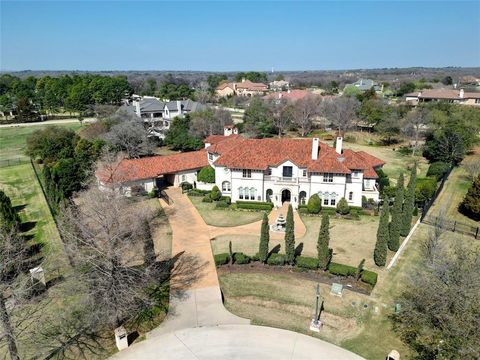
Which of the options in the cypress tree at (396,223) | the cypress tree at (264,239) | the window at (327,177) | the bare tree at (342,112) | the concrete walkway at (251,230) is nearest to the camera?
the cypress tree at (264,239)

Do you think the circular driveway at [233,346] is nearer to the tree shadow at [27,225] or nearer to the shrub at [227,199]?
the tree shadow at [27,225]

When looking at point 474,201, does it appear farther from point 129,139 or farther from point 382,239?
point 129,139

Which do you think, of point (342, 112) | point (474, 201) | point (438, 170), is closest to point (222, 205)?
point (474, 201)

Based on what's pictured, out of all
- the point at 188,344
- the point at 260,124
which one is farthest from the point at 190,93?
the point at 188,344

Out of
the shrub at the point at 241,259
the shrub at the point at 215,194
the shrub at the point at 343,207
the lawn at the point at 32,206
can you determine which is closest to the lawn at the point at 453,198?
the shrub at the point at 343,207

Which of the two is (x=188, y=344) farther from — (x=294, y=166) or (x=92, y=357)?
(x=294, y=166)

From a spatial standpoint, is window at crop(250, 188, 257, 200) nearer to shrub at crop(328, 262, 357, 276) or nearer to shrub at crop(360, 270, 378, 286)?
shrub at crop(328, 262, 357, 276)
